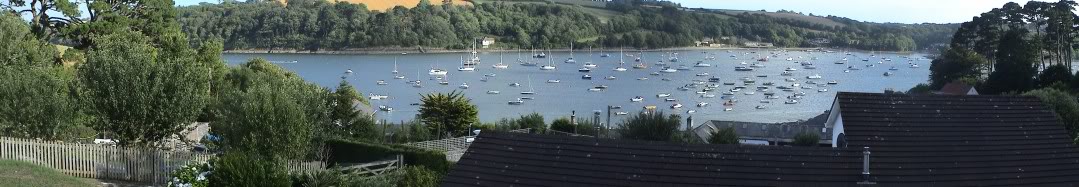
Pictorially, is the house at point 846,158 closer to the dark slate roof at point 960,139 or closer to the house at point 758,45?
the dark slate roof at point 960,139

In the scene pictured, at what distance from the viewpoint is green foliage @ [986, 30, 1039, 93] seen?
50.6 metres

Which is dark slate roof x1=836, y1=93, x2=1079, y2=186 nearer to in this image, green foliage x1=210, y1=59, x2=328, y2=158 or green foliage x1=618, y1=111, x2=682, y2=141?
green foliage x1=210, y1=59, x2=328, y2=158

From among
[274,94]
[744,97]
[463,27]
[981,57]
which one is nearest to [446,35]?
[463,27]

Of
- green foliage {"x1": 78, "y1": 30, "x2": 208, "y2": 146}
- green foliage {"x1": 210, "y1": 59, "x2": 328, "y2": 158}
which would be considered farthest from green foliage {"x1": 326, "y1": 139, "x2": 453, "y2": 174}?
green foliage {"x1": 78, "y1": 30, "x2": 208, "y2": 146}

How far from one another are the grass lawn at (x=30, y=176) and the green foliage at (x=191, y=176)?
1.77 meters

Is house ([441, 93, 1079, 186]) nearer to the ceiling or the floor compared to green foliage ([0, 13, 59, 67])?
nearer to the floor

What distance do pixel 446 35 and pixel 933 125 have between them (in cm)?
14076

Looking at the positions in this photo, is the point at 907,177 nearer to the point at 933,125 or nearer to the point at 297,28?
the point at 933,125

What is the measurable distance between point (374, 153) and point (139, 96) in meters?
4.90

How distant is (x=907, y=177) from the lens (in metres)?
10.8

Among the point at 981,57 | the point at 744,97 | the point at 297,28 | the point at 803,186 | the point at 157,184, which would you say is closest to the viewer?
the point at 803,186

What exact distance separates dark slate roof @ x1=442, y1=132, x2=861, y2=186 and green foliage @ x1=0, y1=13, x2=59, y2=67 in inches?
643

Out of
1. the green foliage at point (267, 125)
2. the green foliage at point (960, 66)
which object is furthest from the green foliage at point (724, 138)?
the green foliage at point (960, 66)

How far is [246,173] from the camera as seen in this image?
12.7 meters
